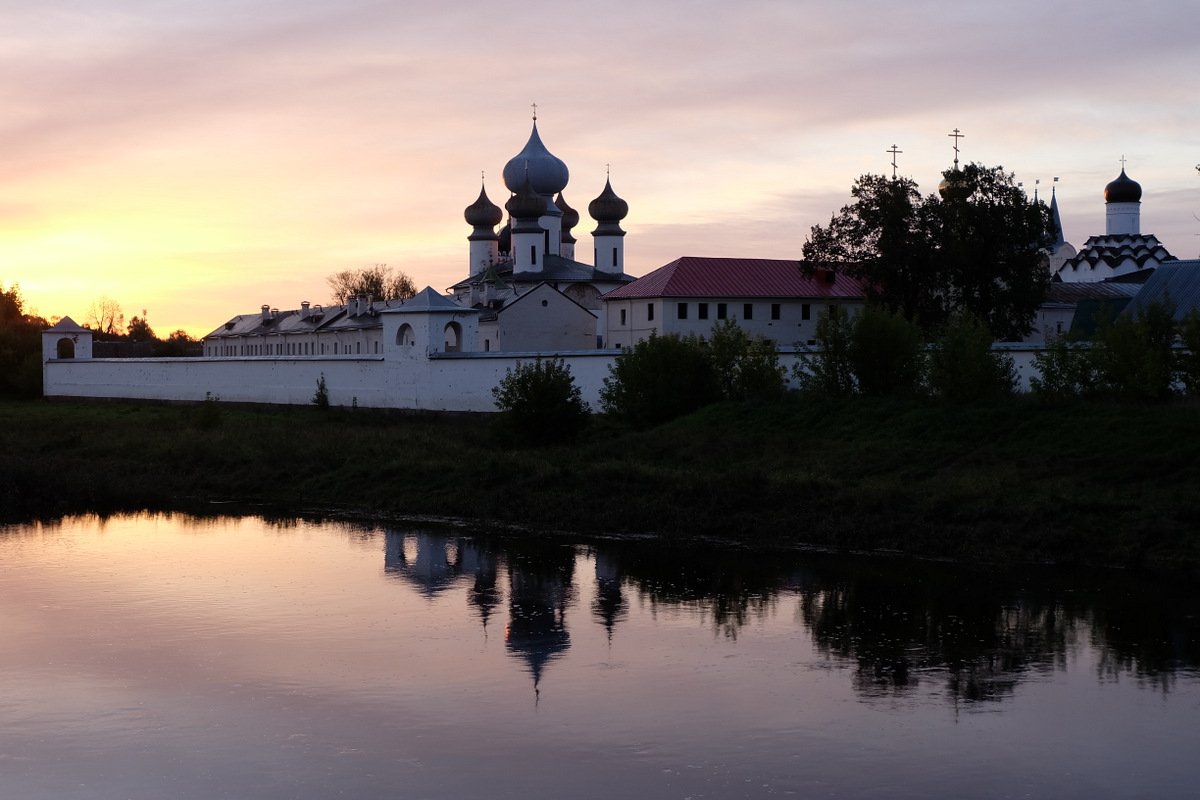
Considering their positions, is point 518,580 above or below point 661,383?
below

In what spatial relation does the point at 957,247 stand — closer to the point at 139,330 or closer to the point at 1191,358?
the point at 1191,358

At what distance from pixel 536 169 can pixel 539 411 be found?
32.2m

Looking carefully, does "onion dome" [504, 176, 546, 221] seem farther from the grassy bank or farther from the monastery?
the grassy bank

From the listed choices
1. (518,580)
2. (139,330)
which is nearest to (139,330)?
(139,330)

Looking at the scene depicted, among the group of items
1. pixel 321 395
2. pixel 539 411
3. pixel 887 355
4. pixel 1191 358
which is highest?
pixel 887 355

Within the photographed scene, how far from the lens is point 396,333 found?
33000 mm

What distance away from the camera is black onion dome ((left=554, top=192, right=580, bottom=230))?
199 feet

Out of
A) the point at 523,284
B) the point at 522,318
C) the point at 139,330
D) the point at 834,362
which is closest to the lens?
the point at 834,362

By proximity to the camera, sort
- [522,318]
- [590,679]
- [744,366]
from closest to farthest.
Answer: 1. [590,679]
2. [744,366]
3. [522,318]

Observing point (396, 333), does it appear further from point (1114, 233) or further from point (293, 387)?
point (1114, 233)

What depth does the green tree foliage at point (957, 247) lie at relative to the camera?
35.1 meters

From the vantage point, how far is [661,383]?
25500 millimetres

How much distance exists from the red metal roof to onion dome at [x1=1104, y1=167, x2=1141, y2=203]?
26.6m

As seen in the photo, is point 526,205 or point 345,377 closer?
point 345,377
